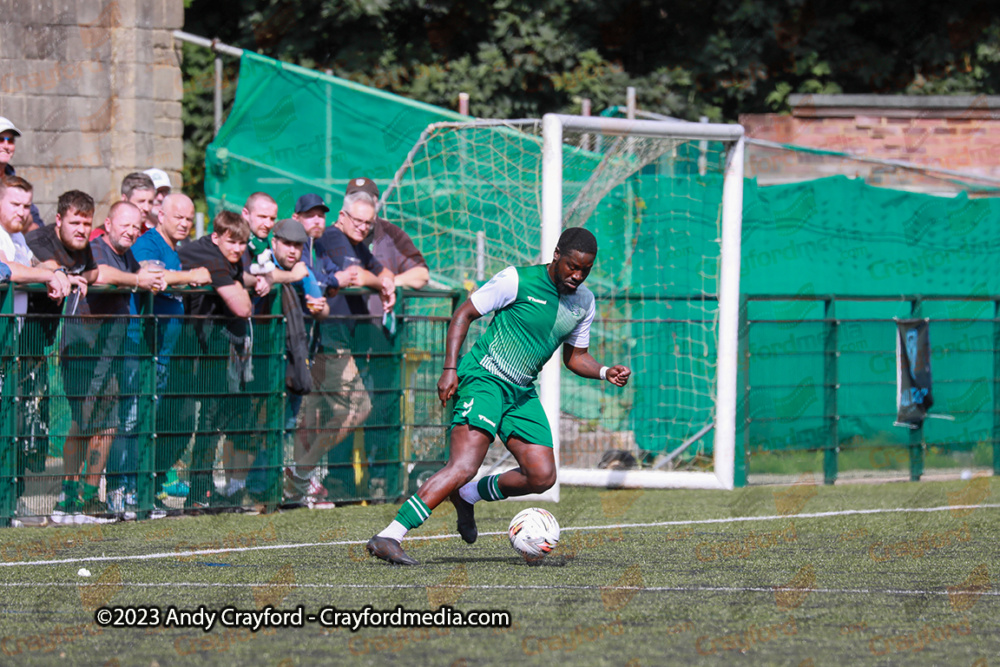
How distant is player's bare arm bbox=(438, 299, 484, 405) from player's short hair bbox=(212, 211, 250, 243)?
105 inches

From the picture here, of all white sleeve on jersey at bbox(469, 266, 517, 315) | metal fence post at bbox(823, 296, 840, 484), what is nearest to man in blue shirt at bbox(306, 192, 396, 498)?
white sleeve on jersey at bbox(469, 266, 517, 315)

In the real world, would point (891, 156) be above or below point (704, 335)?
above

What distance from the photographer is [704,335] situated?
12516 mm

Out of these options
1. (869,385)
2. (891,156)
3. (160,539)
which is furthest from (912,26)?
(160,539)

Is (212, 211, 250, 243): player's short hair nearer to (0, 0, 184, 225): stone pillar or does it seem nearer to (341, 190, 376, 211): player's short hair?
(341, 190, 376, 211): player's short hair

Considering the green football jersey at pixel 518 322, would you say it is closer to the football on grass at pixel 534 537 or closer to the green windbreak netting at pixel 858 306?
the football on grass at pixel 534 537

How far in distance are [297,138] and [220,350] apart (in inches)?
217

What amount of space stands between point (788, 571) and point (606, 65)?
15.8 m

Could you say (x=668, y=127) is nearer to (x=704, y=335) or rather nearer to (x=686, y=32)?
(x=704, y=335)

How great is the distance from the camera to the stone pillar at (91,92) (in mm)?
14531

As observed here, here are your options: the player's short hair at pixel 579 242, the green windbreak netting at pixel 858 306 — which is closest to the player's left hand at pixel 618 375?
the player's short hair at pixel 579 242

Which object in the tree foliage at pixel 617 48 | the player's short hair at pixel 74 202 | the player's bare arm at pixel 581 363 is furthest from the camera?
the tree foliage at pixel 617 48

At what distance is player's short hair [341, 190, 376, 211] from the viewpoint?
1069 cm

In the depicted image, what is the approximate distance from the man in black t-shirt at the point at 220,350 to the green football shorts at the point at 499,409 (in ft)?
8.55
